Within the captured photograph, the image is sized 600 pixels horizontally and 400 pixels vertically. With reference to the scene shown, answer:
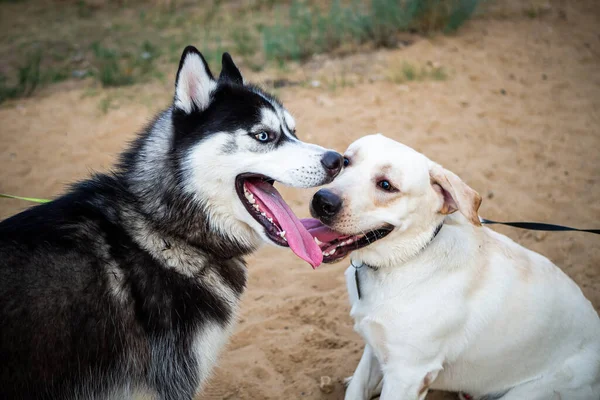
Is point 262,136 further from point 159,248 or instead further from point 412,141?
point 412,141

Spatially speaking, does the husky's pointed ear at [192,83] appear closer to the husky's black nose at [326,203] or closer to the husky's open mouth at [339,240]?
the husky's black nose at [326,203]

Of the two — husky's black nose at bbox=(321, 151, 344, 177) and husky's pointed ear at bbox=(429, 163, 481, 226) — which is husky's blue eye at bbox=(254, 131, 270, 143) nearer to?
husky's black nose at bbox=(321, 151, 344, 177)

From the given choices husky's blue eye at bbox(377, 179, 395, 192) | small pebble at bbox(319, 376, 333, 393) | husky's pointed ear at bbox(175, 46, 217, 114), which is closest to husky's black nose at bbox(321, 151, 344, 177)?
husky's blue eye at bbox(377, 179, 395, 192)

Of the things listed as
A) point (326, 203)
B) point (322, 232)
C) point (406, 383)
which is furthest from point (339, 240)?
point (406, 383)

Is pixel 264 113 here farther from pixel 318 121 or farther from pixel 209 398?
pixel 318 121

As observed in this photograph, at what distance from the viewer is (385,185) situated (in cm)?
245

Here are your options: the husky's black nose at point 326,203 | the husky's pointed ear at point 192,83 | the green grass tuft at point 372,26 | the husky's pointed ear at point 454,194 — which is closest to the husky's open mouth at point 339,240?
the husky's black nose at point 326,203

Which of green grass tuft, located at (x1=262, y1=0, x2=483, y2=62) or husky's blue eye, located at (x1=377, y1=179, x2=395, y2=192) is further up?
husky's blue eye, located at (x1=377, y1=179, x2=395, y2=192)

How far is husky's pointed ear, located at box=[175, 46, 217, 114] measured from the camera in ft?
8.03

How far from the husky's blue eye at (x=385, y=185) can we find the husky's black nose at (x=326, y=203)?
0.71ft

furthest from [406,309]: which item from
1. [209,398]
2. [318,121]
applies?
[318,121]

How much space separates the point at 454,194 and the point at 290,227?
0.81 meters

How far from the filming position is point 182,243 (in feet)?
8.13

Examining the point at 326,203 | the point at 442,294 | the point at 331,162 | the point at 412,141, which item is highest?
the point at 331,162
